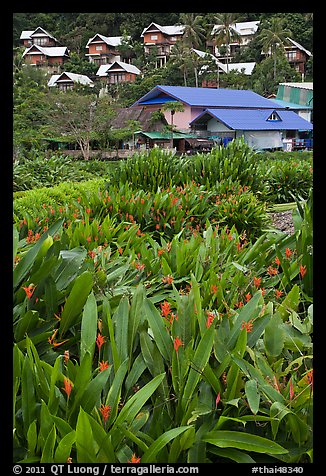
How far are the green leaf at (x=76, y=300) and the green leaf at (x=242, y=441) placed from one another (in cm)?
39

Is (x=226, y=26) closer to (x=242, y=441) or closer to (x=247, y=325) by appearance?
(x=247, y=325)

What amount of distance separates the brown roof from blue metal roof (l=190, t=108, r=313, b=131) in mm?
792

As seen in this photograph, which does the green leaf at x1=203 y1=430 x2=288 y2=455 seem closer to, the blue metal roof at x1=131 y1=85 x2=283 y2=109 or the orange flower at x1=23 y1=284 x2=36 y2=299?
the orange flower at x1=23 y1=284 x2=36 y2=299

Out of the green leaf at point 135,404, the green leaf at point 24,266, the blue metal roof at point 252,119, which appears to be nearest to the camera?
the green leaf at point 135,404

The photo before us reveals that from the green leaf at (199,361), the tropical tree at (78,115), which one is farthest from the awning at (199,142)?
the green leaf at (199,361)

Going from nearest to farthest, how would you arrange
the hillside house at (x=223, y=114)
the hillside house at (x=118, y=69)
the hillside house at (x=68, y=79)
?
the hillside house at (x=118, y=69) < the hillside house at (x=68, y=79) < the hillside house at (x=223, y=114)

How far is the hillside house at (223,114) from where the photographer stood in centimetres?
977

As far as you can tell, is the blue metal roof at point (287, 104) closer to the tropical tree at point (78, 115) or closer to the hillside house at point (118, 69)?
the hillside house at point (118, 69)

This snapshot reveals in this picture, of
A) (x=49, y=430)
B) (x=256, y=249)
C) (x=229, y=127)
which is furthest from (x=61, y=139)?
(x=49, y=430)

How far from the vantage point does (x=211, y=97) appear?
10.2 meters

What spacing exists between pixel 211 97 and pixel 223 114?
0.50m

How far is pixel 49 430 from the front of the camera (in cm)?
81

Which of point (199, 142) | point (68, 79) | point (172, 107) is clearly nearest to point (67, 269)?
point (68, 79)
